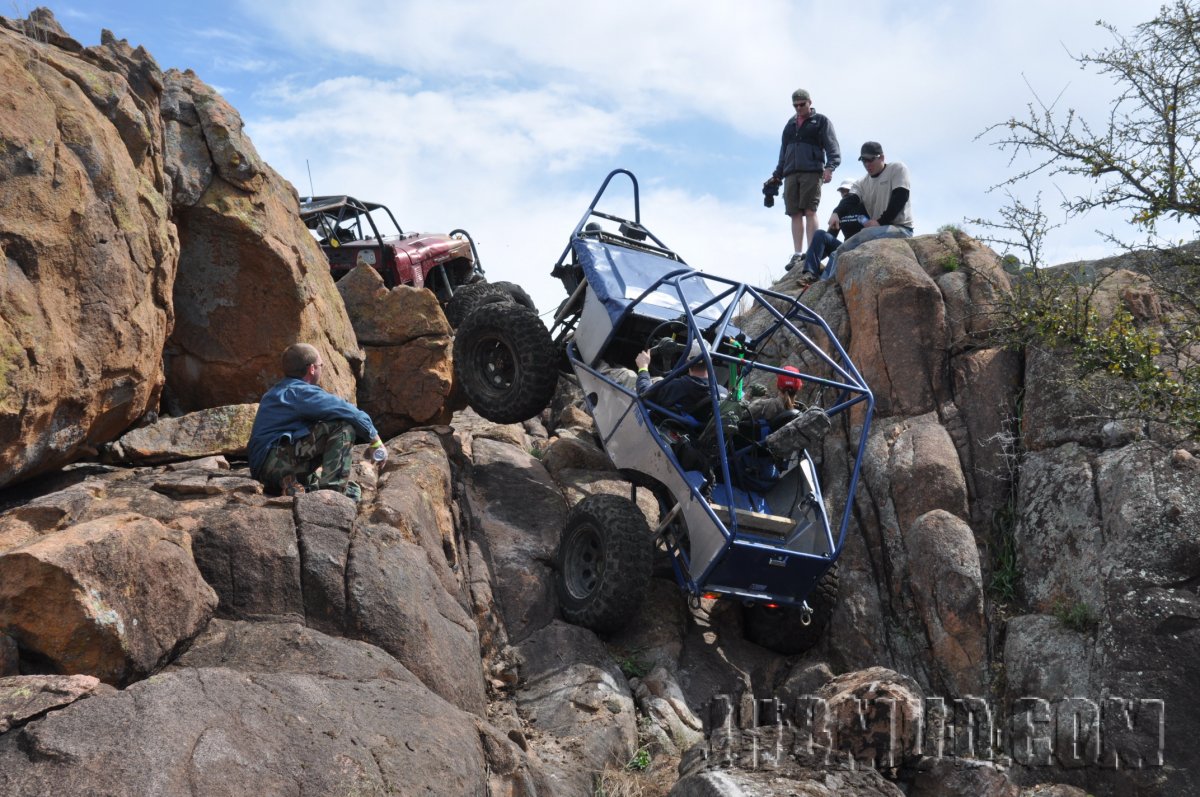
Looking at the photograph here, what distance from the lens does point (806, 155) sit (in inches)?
489

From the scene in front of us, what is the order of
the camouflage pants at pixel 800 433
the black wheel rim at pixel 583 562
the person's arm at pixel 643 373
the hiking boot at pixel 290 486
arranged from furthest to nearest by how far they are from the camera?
the person's arm at pixel 643 373 → the black wheel rim at pixel 583 562 → the camouflage pants at pixel 800 433 → the hiking boot at pixel 290 486

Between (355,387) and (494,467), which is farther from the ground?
(355,387)

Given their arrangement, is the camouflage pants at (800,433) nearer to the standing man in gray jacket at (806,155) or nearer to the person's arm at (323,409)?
the person's arm at (323,409)

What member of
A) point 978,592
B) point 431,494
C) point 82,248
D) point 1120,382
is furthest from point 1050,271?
point 82,248

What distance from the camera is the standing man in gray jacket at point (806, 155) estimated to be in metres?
12.4

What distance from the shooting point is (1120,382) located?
8781 mm

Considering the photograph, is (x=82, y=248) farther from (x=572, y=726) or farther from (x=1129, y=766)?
(x=1129, y=766)

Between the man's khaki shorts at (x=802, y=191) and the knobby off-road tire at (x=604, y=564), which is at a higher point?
the man's khaki shorts at (x=802, y=191)

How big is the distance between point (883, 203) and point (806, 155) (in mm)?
1123

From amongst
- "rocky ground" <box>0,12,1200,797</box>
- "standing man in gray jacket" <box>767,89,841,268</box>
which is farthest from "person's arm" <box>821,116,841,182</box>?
Answer: "rocky ground" <box>0,12,1200,797</box>

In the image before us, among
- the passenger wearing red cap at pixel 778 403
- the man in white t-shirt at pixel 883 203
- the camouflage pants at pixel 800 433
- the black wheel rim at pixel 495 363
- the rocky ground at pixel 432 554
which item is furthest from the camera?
the man in white t-shirt at pixel 883 203

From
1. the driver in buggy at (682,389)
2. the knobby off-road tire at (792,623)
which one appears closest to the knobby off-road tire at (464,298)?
the driver in buggy at (682,389)

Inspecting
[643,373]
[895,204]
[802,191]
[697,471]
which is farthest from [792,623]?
[802,191]

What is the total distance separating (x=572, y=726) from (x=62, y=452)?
3455 mm
